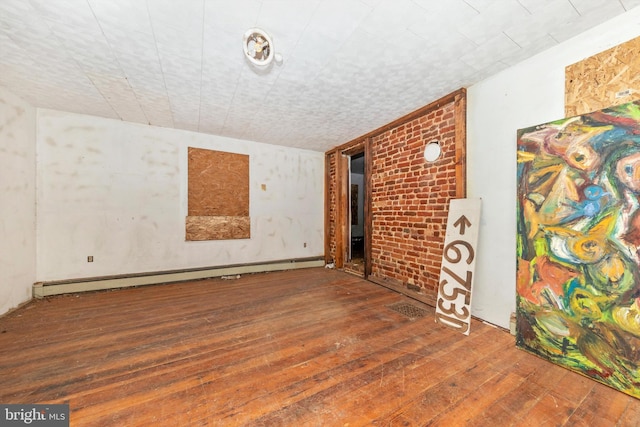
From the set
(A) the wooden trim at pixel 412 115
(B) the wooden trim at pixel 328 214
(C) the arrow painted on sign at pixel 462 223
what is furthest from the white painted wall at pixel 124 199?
(C) the arrow painted on sign at pixel 462 223

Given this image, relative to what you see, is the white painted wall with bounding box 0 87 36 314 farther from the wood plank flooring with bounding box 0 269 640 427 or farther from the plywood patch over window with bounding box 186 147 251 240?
the plywood patch over window with bounding box 186 147 251 240

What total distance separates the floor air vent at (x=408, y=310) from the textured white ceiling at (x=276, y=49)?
2.64 meters

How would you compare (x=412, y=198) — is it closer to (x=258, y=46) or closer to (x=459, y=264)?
(x=459, y=264)

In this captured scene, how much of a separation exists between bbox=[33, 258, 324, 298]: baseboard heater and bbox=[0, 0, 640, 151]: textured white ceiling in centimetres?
253

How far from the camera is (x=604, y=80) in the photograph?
174 centimetres

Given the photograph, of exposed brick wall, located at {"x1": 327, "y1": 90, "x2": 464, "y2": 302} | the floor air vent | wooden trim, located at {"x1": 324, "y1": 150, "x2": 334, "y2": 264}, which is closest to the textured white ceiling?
exposed brick wall, located at {"x1": 327, "y1": 90, "x2": 464, "y2": 302}

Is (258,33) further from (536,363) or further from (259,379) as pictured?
(536,363)

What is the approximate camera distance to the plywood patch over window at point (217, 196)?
4234 mm

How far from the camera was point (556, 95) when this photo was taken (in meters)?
1.99

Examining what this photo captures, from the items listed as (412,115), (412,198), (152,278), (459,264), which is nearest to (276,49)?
(412,115)

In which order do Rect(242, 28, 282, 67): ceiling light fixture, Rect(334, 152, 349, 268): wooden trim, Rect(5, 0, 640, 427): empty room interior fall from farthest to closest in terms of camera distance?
Rect(334, 152, 349, 268): wooden trim, Rect(242, 28, 282, 67): ceiling light fixture, Rect(5, 0, 640, 427): empty room interior

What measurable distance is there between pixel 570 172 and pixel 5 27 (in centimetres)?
457

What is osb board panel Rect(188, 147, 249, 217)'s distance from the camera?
13.9 ft

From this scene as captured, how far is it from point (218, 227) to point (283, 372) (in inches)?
131
